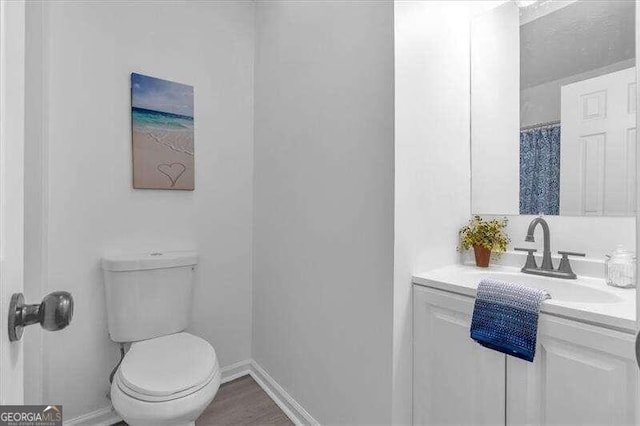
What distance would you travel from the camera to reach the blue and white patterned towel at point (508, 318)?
93cm

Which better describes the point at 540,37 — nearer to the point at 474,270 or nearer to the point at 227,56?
the point at 474,270

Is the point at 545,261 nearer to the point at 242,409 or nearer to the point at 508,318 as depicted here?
the point at 508,318

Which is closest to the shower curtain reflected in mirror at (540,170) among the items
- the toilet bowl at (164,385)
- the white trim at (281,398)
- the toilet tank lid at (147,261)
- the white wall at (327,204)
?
the white wall at (327,204)

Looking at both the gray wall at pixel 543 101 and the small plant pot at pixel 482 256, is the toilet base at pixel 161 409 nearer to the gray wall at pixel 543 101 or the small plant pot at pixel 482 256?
the small plant pot at pixel 482 256

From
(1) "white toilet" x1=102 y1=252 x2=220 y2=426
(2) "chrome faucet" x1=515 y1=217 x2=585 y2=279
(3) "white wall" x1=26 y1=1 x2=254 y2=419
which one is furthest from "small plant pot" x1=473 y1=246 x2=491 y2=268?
(3) "white wall" x1=26 y1=1 x2=254 y2=419

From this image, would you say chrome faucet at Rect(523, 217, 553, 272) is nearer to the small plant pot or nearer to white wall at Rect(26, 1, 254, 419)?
the small plant pot

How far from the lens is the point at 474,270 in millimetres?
1394

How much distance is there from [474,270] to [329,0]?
4.52 feet

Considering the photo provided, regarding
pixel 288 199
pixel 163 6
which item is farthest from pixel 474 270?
pixel 163 6

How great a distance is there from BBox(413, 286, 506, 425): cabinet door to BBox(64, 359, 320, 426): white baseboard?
0.64m

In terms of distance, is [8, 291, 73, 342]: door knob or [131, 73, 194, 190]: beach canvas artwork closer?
[8, 291, 73, 342]: door knob

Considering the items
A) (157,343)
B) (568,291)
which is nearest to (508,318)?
(568,291)

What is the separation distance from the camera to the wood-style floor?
1.66 metres

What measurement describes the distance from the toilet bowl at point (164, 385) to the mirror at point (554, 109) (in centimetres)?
142
